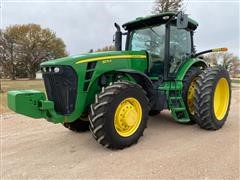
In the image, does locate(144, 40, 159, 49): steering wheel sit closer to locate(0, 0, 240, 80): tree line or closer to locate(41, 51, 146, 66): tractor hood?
locate(41, 51, 146, 66): tractor hood

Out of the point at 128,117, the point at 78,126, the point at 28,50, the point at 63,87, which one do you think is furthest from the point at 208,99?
the point at 28,50

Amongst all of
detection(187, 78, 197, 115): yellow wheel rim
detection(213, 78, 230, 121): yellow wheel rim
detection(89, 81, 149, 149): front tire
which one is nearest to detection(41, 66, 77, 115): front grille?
detection(89, 81, 149, 149): front tire

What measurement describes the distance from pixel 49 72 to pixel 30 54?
4473 cm

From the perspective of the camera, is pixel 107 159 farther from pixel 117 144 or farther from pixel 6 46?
pixel 6 46

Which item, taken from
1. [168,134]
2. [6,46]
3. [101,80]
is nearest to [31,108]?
[101,80]

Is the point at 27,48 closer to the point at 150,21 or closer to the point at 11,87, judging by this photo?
the point at 11,87

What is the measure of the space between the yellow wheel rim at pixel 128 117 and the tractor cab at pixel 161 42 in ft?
3.98

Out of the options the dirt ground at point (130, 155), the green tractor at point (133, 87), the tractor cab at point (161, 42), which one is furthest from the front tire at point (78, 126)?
the tractor cab at point (161, 42)

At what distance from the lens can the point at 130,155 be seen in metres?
4.04

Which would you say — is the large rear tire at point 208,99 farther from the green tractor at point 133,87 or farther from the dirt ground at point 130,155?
the dirt ground at point 130,155

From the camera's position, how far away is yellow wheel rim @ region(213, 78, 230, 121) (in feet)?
18.8

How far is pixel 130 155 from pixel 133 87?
1075mm

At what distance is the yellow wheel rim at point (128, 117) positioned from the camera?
14.0 feet

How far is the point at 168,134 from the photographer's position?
515cm
